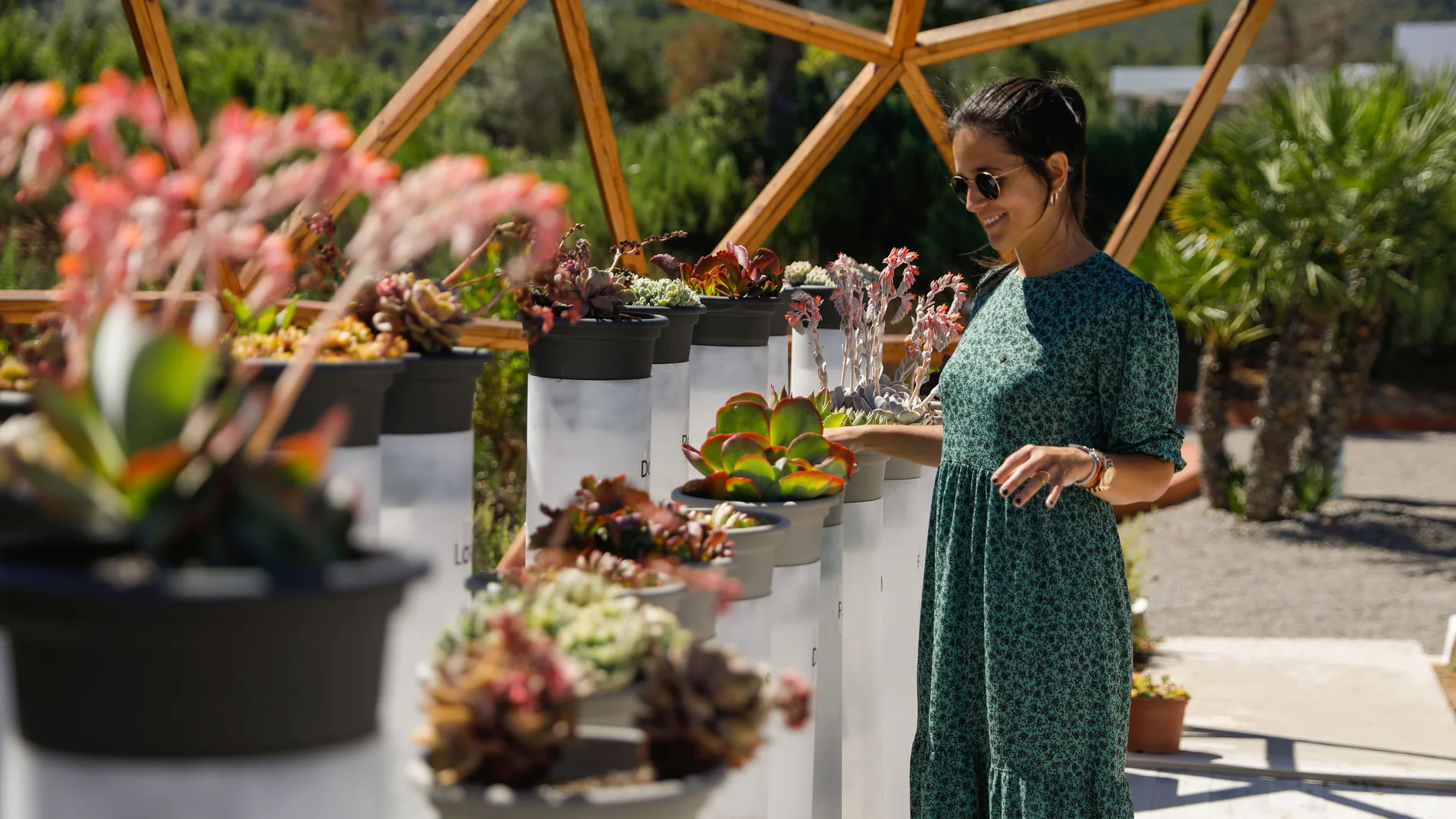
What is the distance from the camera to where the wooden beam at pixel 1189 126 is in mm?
4461

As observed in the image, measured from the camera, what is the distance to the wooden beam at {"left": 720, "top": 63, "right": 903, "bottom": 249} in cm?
429

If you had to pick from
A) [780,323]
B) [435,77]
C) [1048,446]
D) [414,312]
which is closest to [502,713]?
[414,312]

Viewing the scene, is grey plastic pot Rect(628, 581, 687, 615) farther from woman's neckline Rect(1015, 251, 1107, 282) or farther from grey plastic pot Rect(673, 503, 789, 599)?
woman's neckline Rect(1015, 251, 1107, 282)

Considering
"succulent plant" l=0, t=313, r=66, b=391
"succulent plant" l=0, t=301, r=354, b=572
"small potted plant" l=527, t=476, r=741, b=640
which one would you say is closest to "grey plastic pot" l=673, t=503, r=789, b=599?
"small potted plant" l=527, t=476, r=741, b=640

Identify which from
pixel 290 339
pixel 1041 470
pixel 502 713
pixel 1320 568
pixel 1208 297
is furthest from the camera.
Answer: pixel 1208 297

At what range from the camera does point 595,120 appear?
3.98 metres

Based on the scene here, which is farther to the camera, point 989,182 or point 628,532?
point 989,182

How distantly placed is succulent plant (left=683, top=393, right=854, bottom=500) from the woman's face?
0.44 metres

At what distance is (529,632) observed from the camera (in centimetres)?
97

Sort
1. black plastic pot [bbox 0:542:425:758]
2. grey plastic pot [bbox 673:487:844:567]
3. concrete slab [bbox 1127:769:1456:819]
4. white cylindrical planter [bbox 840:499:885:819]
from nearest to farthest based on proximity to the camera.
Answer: black plastic pot [bbox 0:542:425:758] < grey plastic pot [bbox 673:487:844:567] < white cylindrical planter [bbox 840:499:885:819] < concrete slab [bbox 1127:769:1456:819]

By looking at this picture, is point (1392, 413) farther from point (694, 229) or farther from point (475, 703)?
point (475, 703)

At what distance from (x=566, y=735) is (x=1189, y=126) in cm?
413

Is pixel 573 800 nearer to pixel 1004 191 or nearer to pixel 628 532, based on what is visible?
pixel 628 532

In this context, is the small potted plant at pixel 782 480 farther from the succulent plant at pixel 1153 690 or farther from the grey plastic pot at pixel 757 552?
the succulent plant at pixel 1153 690
